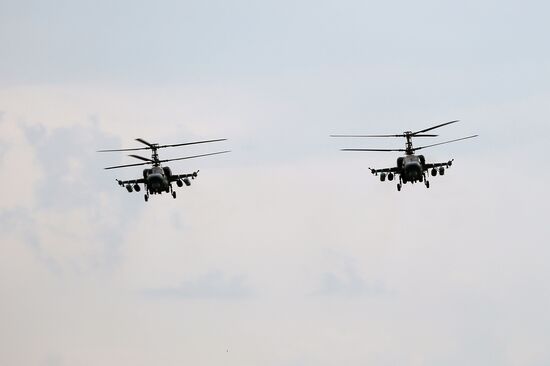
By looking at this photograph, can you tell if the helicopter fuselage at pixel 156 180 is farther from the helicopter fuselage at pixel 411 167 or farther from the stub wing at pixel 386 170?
the helicopter fuselage at pixel 411 167

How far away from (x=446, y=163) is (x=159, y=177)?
30.3m

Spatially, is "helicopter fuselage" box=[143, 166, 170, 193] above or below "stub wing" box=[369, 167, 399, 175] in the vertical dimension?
above

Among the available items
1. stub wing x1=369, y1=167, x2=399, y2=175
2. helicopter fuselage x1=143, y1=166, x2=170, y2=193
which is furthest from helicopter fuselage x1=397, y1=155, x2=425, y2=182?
helicopter fuselage x1=143, y1=166, x2=170, y2=193

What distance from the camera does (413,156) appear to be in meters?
103

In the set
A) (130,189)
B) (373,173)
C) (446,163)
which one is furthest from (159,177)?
(446,163)

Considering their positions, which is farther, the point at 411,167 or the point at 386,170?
the point at 386,170

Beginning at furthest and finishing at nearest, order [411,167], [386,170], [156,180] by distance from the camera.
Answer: [386,170] < [156,180] < [411,167]

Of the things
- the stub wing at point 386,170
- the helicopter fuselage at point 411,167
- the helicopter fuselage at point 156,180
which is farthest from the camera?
the stub wing at point 386,170

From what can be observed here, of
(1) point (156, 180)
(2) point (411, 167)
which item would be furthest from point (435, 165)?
(1) point (156, 180)

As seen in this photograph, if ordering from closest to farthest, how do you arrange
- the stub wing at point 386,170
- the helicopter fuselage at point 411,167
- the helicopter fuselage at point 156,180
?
the helicopter fuselage at point 411,167
the helicopter fuselage at point 156,180
the stub wing at point 386,170

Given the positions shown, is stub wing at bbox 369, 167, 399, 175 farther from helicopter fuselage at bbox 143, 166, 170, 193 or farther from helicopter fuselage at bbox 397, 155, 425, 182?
helicopter fuselage at bbox 143, 166, 170, 193

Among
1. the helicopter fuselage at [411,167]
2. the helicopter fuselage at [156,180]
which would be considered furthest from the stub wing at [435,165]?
the helicopter fuselage at [156,180]

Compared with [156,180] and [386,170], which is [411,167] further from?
[156,180]

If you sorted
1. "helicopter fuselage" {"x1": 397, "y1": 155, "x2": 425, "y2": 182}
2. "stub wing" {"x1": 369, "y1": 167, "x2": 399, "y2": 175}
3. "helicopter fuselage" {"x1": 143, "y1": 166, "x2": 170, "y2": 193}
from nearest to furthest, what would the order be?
"helicopter fuselage" {"x1": 397, "y1": 155, "x2": 425, "y2": 182}
"helicopter fuselage" {"x1": 143, "y1": 166, "x2": 170, "y2": 193}
"stub wing" {"x1": 369, "y1": 167, "x2": 399, "y2": 175}
